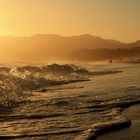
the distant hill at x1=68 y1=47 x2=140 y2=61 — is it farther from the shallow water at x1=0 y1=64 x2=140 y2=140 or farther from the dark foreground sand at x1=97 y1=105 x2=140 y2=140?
the dark foreground sand at x1=97 y1=105 x2=140 y2=140

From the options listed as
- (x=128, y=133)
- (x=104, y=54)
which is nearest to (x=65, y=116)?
(x=128, y=133)

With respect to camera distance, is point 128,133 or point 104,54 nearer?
point 128,133

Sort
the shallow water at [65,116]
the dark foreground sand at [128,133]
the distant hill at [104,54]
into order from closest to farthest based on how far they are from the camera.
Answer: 1. the dark foreground sand at [128,133]
2. the shallow water at [65,116]
3. the distant hill at [104,54]

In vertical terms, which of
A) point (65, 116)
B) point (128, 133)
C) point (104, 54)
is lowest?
point (128, 133)

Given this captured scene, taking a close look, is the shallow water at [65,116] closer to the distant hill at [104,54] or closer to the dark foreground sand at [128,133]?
the dark foreground sand at [128,133]

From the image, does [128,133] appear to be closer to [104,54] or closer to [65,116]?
[65,116]

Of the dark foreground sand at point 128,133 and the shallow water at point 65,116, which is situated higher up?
the shallow water at point 65,116

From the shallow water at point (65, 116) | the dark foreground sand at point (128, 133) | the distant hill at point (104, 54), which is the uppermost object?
the distant hill at point (104, 54)

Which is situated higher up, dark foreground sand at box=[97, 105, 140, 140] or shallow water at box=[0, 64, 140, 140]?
shallow water at box=[0, 64, 140, 140]

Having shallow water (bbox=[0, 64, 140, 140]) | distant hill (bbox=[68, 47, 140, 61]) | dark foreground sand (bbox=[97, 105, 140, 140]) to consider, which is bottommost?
dark foreground sand (bbox=[97, 105, 140, 140])

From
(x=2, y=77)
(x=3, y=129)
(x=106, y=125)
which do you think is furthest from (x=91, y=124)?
(x=2, y=77)

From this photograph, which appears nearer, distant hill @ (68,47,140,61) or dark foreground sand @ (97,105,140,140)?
dark foreground sand @ (97,105,140,140)

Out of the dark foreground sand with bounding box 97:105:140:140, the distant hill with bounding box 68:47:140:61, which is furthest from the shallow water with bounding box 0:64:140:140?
the distant hill with bounding box 68:47:140:61

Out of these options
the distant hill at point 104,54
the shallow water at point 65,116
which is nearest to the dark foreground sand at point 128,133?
the shallow water at point 65,116
